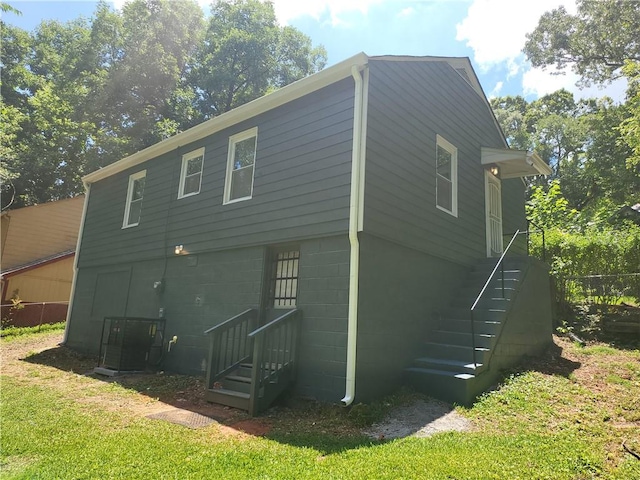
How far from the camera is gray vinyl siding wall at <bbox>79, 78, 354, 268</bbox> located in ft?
20.9

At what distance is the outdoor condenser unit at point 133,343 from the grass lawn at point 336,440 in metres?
1.68

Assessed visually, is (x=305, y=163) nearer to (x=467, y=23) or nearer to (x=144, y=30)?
(x=467, y=23)

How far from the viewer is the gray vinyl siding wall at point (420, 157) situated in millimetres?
6387

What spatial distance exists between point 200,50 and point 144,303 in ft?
71.8

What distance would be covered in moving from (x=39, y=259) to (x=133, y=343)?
1307 centimetres

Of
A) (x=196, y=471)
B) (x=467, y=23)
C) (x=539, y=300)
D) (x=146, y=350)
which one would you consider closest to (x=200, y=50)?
(x=467, y=23)

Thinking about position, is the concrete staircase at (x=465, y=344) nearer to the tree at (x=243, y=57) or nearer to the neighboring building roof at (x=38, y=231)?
the neighboring building roof at (x=38, y=231)

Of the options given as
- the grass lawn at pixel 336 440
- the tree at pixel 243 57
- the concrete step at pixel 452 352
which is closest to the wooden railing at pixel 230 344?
the grass lawn at pixel 336 440

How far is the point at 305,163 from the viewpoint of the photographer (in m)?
6.81

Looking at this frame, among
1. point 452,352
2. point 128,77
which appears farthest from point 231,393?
point 128,77

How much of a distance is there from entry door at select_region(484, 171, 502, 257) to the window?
4930 mm

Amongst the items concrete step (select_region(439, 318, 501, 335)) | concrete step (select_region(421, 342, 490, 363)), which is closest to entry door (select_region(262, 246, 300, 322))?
concrete step (select_region(421, 342, 490, 363))

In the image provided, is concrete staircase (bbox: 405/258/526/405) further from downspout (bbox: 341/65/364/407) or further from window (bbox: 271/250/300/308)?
window (bbox: 271/250/300/308)

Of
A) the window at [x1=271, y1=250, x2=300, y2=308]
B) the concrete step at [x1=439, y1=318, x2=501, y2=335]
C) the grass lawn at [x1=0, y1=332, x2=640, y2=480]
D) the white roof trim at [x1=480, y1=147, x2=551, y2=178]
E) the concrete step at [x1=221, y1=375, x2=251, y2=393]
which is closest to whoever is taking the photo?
the grass lawn at [x1=0, y1=332, x2=640, y2=480]
